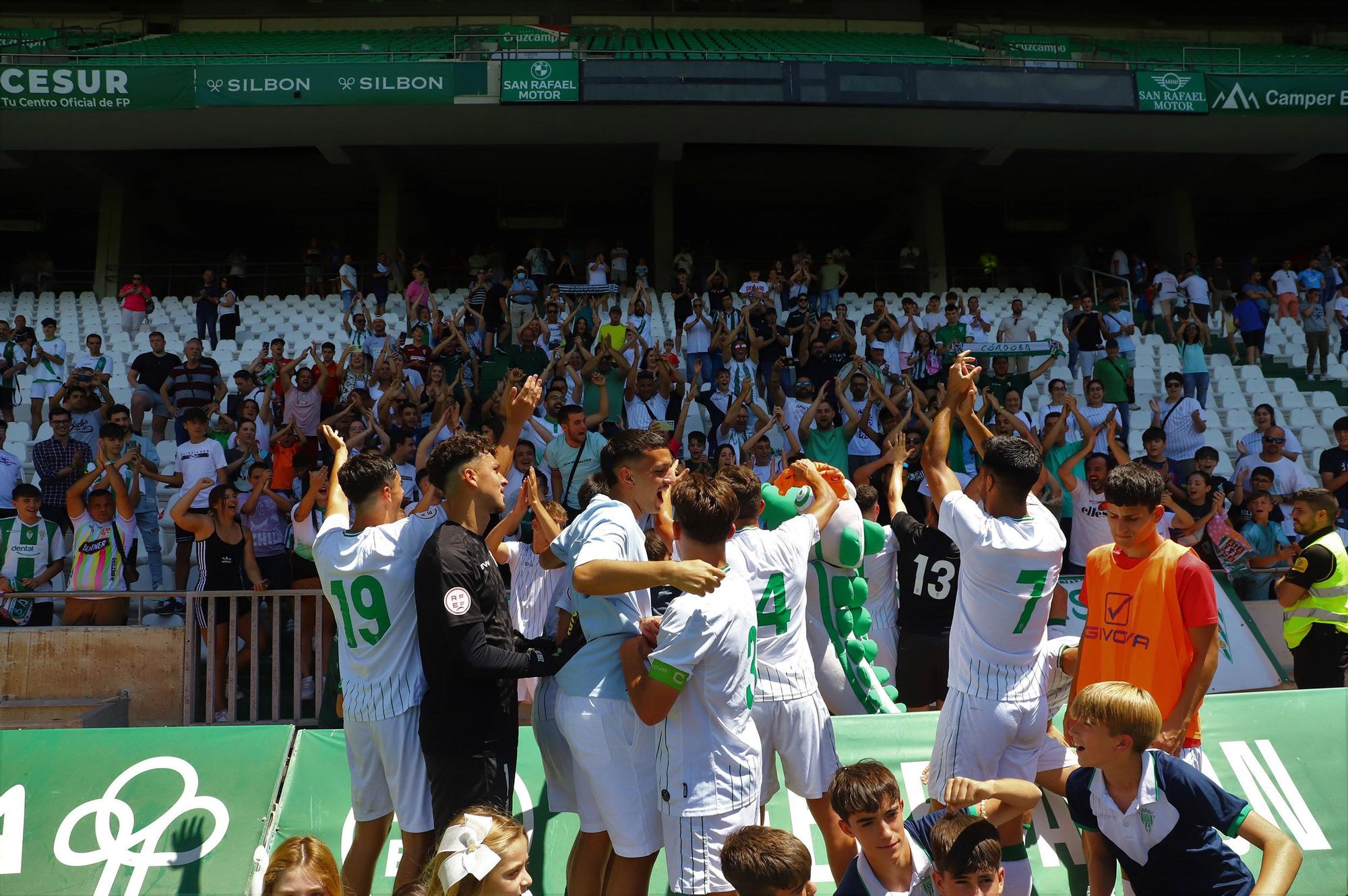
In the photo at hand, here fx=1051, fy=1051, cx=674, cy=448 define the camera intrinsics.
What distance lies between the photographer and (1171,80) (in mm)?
18250

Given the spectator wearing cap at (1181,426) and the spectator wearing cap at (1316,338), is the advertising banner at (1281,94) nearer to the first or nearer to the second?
the spectator wearing cap at (1316,338)

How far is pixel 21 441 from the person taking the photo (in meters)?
12.1

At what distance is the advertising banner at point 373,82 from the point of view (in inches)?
709

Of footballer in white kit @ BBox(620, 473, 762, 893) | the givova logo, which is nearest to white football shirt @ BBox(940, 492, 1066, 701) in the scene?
footballer in white kit @ BBox(620, 473, 762, 893)

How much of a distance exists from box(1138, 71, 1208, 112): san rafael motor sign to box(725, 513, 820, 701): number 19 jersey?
16.9 meters

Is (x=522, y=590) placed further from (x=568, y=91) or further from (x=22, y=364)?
(x=568, y=91)

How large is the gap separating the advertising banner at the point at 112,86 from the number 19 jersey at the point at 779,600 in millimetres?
17088

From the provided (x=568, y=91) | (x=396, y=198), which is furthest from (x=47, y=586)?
(x=396, y=198)

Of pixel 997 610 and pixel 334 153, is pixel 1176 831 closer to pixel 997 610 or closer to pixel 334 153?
pixel 997 610

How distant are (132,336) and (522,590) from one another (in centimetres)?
1325

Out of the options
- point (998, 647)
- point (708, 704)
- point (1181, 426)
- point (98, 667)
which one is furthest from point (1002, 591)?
point (1181, 426)

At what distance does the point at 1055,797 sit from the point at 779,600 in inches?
75.7

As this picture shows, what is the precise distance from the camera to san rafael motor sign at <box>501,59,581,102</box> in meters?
17.9

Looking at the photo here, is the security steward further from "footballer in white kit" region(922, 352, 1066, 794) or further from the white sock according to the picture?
the white sock
